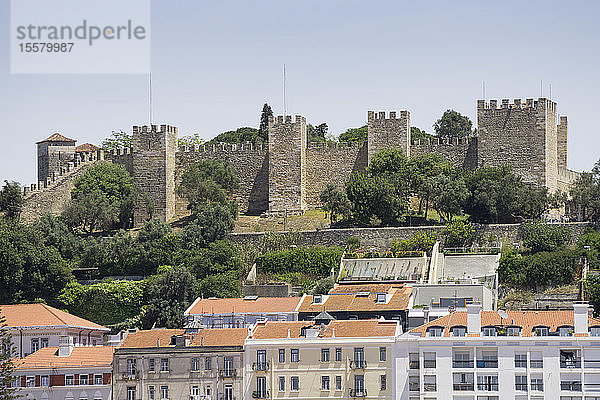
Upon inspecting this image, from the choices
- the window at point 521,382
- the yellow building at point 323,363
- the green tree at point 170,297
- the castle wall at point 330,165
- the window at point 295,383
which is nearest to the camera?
the window at point 521,382

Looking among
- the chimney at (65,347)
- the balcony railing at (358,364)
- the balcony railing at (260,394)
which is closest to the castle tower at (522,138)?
the balcony railing at (358,364)

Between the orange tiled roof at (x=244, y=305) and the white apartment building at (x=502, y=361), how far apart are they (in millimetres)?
9803

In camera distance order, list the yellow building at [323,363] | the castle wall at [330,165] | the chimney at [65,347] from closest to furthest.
A: the yellow building at [323,363]
the chimney at [65,347]
the castle wall at [330,165]

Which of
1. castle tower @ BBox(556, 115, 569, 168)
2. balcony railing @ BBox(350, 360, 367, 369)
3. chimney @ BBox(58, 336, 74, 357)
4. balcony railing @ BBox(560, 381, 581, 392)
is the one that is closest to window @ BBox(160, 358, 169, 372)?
chimney @ BBox(58, 336, 74, 357)

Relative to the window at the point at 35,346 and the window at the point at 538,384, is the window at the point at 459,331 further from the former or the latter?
the window at the point at 35,346

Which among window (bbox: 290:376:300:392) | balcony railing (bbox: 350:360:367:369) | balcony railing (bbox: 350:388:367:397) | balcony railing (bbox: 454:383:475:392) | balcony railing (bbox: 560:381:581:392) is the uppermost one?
balcony railing (bbox: 350:360:367:369)

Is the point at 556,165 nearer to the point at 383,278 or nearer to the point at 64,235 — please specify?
the point at 383,278

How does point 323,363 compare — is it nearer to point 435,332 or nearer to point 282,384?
point 282,384

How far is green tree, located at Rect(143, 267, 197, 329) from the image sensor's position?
5981 centimetres

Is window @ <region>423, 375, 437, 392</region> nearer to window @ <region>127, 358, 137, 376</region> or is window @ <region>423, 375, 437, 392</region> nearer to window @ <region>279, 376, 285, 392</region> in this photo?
window @ <region>279, 376, 285, 392</region>

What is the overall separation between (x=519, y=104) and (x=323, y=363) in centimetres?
2608

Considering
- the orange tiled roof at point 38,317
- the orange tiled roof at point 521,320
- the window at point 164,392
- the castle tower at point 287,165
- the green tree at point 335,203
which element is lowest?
the window at point 164,392

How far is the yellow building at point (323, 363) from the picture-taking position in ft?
160

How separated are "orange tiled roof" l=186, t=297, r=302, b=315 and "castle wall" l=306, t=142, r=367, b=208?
53.4 ft
